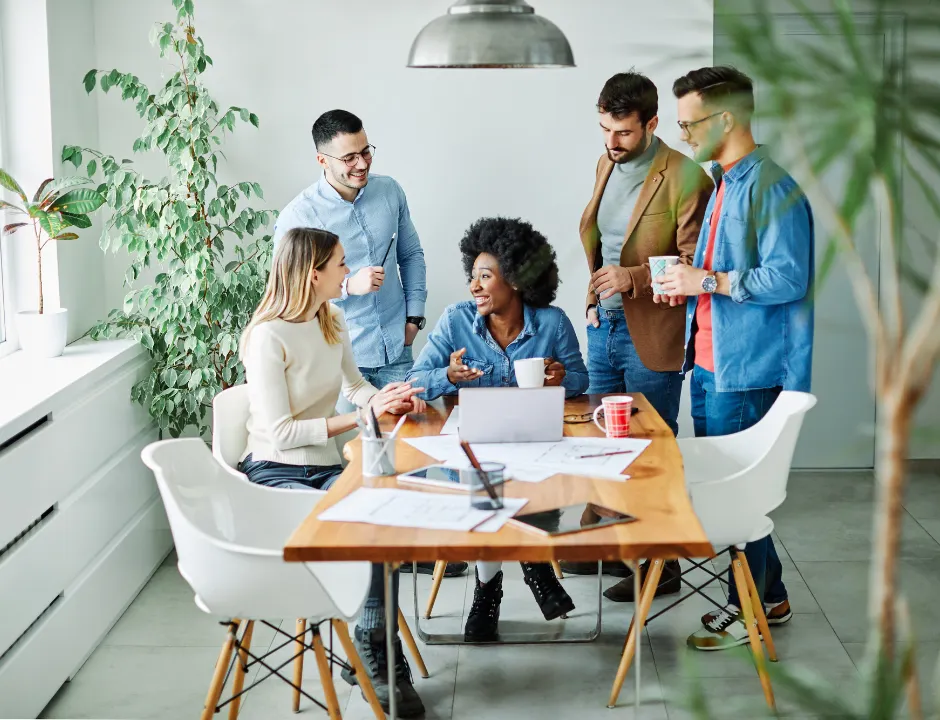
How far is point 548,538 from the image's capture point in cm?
213

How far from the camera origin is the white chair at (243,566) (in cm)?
246

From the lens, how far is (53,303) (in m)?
4.10

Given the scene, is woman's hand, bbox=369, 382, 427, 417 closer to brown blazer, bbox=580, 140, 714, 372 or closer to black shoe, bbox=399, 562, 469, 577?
brown blazer, bbox=580, 140, 714, 372

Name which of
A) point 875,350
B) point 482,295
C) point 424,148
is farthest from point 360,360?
point 875,350

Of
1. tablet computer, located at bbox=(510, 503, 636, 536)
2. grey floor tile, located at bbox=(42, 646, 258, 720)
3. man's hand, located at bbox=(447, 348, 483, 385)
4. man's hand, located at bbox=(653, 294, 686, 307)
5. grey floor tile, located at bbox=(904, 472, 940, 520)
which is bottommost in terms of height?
grey floor tile, located at bbox=(42, 646, 258, 720)

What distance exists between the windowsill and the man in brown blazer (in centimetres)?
173

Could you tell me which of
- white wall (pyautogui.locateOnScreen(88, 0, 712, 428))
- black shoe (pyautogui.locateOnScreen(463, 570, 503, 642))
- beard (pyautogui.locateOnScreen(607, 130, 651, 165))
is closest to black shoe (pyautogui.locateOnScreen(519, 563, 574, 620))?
black shoe (pyautogui.locateOnScreen(463, 570, 503, 642))

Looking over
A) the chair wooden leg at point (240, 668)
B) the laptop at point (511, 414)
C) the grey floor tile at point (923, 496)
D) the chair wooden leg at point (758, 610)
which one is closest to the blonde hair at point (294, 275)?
the laptop at point (511, 414)

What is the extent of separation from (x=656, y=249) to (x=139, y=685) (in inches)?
87.0

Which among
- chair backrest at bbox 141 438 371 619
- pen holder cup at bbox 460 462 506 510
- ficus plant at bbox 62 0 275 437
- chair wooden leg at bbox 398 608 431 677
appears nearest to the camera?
pen holder cup at bbox 460 462 506 510

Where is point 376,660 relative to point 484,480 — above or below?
below

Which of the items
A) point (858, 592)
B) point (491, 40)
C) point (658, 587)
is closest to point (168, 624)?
point (658, 587)

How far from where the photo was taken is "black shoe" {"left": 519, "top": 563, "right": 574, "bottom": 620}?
3471 millimetres

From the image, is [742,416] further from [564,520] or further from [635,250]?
[564,520]
